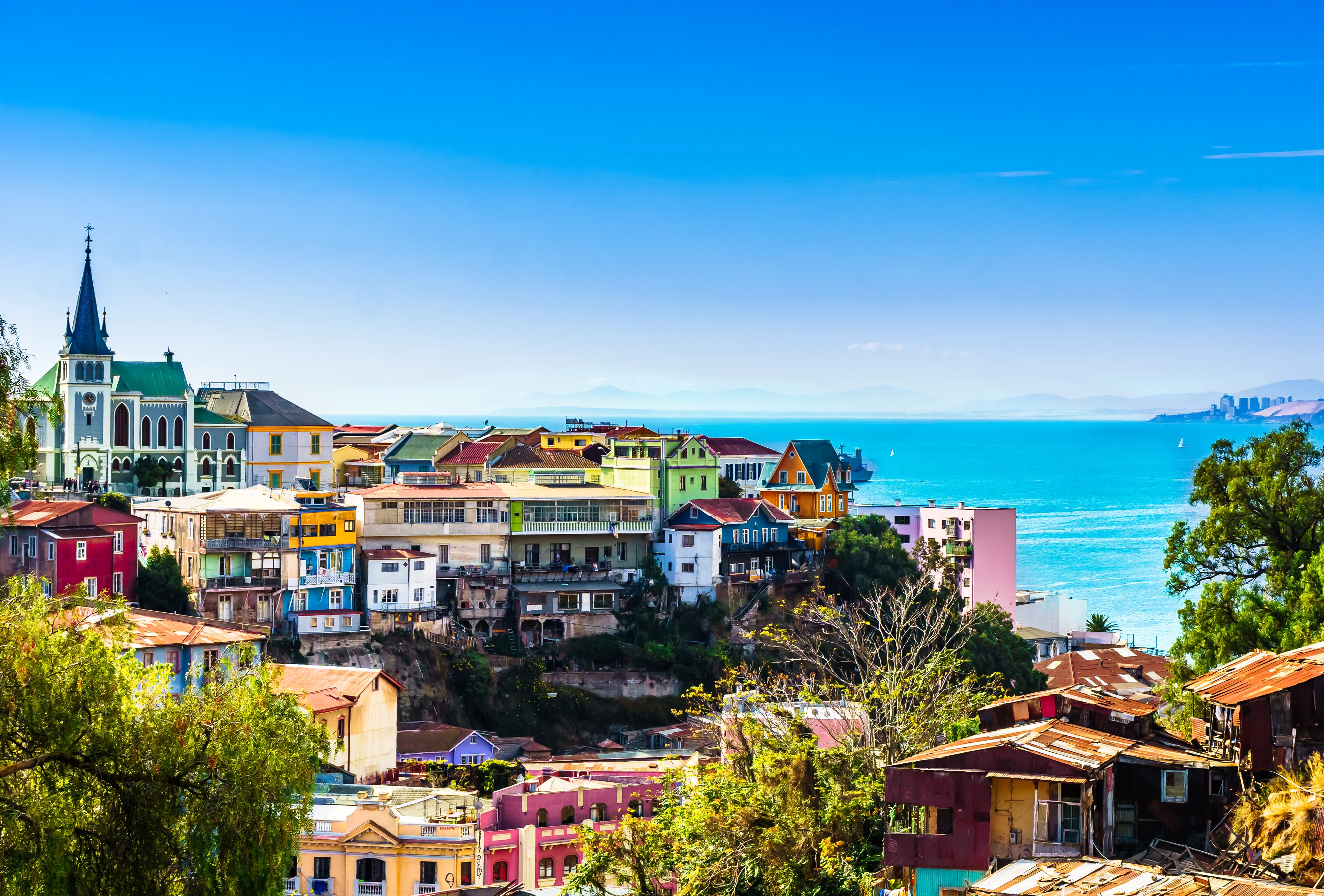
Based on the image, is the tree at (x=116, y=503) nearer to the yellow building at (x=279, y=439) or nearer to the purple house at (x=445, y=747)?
the yellow building at (x=279, y=439)

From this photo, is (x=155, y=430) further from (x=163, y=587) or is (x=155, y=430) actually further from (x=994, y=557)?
(x=994, y=557)

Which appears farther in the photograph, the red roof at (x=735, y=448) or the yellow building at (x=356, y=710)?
the red roof at (x=735, y=448)

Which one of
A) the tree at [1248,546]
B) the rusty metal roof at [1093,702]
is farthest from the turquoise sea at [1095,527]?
the rusty metal roof at [1093,702]

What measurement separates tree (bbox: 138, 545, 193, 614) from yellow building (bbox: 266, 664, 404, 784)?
24.9ft

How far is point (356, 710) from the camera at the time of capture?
3934 centimetres

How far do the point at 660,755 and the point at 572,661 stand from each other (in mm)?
9428

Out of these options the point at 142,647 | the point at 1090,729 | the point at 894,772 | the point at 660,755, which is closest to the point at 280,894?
the point at 894,772

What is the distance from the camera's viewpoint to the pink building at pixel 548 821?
109 ft

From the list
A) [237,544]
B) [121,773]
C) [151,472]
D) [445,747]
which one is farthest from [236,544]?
[121,773]

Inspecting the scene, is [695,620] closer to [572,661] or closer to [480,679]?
[572,661]

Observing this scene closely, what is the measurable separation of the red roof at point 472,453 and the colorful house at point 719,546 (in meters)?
9.64

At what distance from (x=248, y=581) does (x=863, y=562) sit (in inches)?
964

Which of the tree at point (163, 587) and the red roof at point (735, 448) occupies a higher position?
the red roof at point (735, 448)

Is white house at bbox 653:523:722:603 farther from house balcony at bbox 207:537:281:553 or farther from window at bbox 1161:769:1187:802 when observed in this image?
window at bbox 1161:769:1187:802
